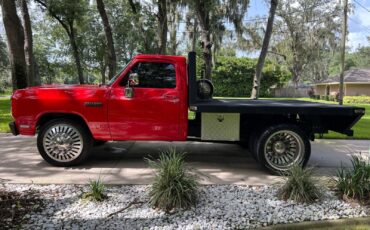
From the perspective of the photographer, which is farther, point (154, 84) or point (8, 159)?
point (8, 159)

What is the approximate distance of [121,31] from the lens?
28.6m

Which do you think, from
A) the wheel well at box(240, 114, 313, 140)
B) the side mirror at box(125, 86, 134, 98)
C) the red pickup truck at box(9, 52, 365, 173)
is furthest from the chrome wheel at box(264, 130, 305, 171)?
the side mirror at box(125, 86, 134, 98)

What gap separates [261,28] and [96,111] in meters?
30.8

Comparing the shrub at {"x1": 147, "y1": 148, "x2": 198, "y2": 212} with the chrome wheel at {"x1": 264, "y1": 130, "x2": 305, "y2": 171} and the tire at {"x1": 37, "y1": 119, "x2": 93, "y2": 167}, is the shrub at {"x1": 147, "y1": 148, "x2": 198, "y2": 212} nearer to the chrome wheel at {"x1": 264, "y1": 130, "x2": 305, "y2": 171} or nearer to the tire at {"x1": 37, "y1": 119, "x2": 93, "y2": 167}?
the chrome wheel at {"x1": 264, "y1": 130, "x2": 305, "y2": 171}

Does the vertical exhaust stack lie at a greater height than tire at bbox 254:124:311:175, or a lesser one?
greater

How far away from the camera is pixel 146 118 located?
6.16m

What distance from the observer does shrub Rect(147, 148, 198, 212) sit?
4395 millimetres

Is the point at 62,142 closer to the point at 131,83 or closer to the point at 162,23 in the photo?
the point at 131,83

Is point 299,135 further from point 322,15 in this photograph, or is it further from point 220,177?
point 322,15

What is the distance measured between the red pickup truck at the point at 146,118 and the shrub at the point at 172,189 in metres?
1.65

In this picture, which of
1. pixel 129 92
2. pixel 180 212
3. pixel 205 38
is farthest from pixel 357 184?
pixel 205 38

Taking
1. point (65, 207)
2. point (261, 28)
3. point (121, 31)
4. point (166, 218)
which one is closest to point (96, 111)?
point (65, 207)

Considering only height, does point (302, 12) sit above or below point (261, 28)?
above

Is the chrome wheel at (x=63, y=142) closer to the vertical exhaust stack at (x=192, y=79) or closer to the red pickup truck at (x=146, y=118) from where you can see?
the red pickup truck at (x=146, y=118)
